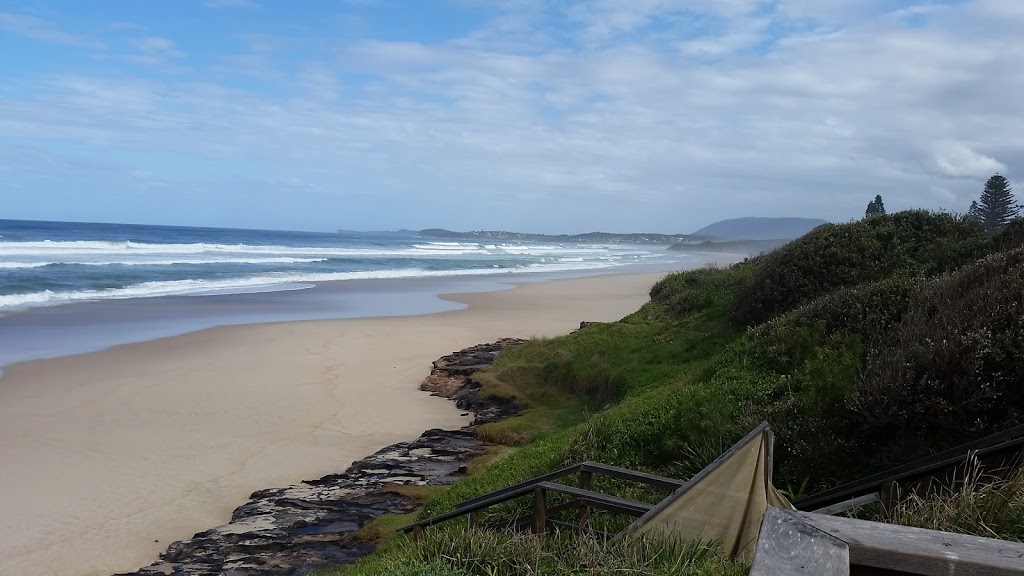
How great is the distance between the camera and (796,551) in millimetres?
2660

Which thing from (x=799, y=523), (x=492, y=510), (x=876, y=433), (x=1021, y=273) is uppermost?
(x=1021, y=273)

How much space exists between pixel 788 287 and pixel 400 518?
7.16m

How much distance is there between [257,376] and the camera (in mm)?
16547

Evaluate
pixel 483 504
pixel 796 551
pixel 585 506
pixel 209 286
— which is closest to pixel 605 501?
pixel 585 506

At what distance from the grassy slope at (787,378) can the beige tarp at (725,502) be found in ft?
1.11

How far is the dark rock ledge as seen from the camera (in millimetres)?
8039

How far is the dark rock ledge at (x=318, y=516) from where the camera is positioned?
26.4 ft

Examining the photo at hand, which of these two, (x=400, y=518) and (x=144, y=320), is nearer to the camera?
(x=400, y=518)

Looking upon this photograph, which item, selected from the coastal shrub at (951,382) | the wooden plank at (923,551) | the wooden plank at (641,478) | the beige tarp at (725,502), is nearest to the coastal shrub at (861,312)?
the coastal shrub at (951,382)

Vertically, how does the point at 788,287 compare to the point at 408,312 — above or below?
above

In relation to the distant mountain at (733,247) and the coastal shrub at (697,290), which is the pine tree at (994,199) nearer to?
the coastal shrub at (697,290)

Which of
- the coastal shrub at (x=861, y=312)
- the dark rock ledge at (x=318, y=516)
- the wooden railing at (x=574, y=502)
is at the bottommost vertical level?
the dark rock ledge at (x=318, y=516)

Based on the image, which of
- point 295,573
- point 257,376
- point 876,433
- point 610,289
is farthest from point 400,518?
point 610,289

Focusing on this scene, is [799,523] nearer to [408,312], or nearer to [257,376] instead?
[257,376]
